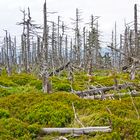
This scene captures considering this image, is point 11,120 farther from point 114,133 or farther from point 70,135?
point 114,133

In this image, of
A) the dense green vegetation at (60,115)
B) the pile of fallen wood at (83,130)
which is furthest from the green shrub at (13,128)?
the pile of fallen wood at (83,130)

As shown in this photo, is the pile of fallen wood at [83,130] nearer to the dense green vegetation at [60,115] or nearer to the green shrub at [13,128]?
the dense green vegetation at [60,115]

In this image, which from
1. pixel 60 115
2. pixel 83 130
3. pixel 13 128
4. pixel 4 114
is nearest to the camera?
pixel 83 130

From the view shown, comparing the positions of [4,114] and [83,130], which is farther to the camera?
[4,114]

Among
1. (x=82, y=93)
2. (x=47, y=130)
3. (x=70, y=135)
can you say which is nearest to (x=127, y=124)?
(x=70, y=135)

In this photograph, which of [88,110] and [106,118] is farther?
[88,110]

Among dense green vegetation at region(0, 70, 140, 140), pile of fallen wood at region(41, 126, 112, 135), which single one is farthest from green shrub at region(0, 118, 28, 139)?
pile of fallen wood at region(41, 126, 112, 135)

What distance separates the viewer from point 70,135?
32.9ft

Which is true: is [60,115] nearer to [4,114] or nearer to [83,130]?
[83,130]

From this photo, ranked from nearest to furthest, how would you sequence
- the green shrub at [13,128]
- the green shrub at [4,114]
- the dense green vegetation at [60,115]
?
1. the dense green vegetation at [60,115]
2. the green shrub at [13,128]
3. the green shrub at [4,114]

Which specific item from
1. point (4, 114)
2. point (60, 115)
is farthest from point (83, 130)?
point (4, 114)

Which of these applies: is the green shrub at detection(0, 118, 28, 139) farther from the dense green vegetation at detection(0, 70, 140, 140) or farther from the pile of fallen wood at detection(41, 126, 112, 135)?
the pile of fallen wood at detection(41, 126, 112, 135)

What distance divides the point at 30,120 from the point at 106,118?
2438mm

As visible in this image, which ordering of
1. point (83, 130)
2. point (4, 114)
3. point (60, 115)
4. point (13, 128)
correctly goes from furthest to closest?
point (4, 114) < point (60, 115) < point (13, 128) < point (83, 130)
